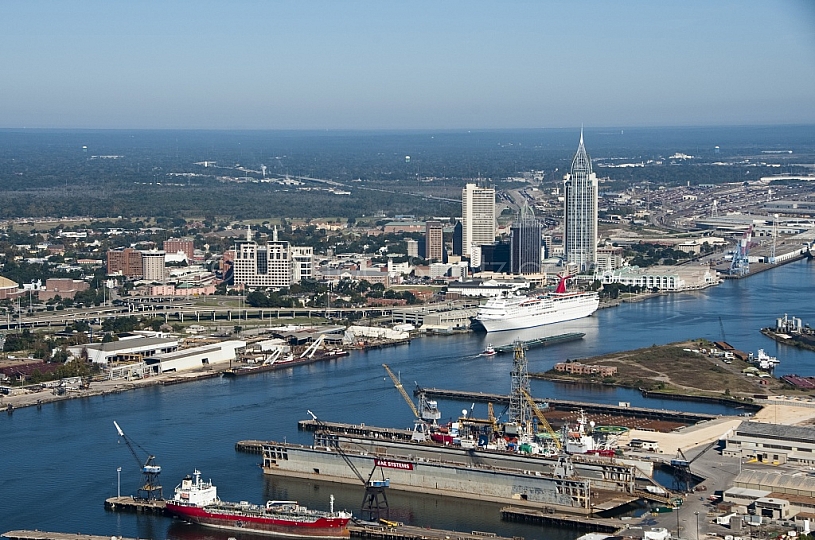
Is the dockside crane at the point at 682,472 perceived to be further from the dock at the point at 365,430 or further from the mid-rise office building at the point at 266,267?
the mid-rise office building at the point at 266,267

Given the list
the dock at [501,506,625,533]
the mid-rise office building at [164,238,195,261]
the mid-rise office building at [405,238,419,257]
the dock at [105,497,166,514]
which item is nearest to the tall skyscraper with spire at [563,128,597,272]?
the mid-rise office building at [405,238,419,257]

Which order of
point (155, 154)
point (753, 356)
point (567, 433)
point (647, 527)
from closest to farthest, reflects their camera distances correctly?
point (647, 527), point (567, 433), point (753, 356), point (155, 154)

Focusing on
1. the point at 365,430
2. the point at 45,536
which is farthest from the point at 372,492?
the point at 45,536

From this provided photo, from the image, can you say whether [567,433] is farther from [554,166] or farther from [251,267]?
[554,166]

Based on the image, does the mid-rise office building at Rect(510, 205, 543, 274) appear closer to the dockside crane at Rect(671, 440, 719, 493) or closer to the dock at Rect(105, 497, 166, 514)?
the dockside crane at Rect(671, 440, 719, 493)

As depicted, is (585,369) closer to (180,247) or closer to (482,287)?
(482,287)

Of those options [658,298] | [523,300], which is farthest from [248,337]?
[658,298]
